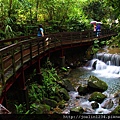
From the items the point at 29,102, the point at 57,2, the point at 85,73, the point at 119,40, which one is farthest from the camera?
the point at 57,2

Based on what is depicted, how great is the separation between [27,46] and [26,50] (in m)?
1.17

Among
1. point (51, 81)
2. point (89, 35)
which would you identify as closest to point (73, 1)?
point (89, 35)

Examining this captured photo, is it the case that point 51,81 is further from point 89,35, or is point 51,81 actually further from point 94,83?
point 89,35

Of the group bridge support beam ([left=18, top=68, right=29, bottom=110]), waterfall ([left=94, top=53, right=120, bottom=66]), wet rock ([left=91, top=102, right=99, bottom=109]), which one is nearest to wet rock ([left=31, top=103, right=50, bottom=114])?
bridge support beam ([left=18, top=68, right=29, bottom=110])

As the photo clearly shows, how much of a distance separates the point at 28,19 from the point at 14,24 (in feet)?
8.78

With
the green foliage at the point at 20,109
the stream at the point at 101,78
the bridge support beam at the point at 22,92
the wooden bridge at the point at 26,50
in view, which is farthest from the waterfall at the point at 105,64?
the green foliage at the point at 20,109

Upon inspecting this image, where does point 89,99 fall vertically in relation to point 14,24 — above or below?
below

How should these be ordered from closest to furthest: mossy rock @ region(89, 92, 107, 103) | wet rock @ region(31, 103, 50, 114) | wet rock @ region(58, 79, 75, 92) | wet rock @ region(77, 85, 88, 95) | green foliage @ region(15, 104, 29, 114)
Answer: green foliage @ region(15, 104, 29, 114) → wet rock @ region(31, 103, 50, 114) → mossy rock @ region(89, 92, 107, 103) → wet rock @ region(77, 85, 88, 95) → wet rock @ region(58, 79, 75, 92)

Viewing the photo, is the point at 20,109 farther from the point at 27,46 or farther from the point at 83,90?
the point at 27,46

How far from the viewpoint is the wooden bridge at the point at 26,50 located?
709cm

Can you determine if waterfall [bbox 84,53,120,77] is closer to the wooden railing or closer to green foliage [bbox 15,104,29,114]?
the wooden railing

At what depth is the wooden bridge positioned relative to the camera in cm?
709

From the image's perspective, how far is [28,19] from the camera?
1958cm

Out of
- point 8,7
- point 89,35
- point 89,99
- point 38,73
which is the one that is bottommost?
point 89,99
